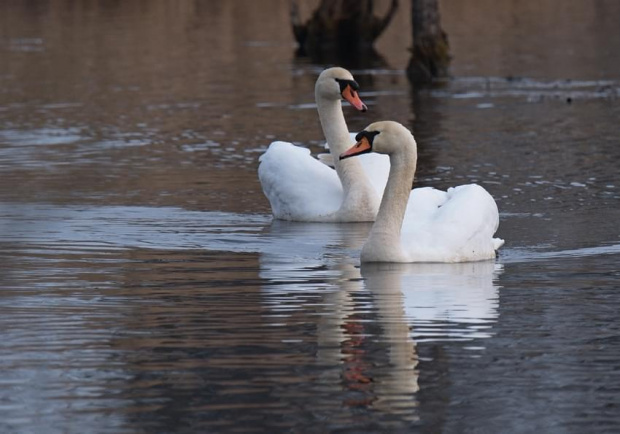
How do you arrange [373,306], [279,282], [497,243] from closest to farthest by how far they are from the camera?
[373,306] → [279,282] → [497,243]

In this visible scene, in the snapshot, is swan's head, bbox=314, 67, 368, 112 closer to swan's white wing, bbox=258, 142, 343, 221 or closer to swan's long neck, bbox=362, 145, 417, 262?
swan's white wing, bbox=258, 142, 343, 221

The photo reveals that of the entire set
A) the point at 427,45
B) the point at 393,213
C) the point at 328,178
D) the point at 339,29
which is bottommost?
the point at 339,29

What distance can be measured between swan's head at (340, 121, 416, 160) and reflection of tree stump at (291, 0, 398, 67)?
25.7 m

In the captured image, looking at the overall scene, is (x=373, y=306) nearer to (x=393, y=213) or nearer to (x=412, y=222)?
(x=393, y=213)

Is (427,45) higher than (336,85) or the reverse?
the reverse

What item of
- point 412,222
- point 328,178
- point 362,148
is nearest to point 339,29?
A: point 328,178

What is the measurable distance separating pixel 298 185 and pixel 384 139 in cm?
250

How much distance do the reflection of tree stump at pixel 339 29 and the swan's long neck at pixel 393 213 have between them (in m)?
25.7

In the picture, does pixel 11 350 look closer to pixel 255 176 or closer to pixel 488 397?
pixel 488 397

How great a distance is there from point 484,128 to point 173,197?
689 cm

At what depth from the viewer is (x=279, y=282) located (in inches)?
416

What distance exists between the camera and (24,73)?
3167cm

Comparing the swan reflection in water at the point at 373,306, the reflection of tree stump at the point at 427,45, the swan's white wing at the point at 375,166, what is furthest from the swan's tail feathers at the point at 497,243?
the reflection of tree stump at the point at 427,45

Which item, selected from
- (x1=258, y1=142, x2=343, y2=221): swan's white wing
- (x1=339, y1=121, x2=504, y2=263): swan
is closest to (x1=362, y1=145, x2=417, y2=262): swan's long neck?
(x1=339, y1=121, x2=504, y2=263): swan
